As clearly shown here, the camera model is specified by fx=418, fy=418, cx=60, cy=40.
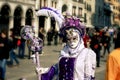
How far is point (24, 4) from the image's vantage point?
4553 centimetres

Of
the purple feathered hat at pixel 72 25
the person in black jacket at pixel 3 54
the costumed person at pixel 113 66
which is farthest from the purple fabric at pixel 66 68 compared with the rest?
the person in black jacket at pixel 3 54

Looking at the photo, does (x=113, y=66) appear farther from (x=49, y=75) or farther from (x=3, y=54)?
(x=3, y=54)

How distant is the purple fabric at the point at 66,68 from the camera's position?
557 cm

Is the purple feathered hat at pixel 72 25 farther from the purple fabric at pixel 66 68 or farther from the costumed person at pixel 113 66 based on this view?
the costumed person at pixel 113 66

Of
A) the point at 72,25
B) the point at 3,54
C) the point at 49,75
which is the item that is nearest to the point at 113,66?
the point at 72,25

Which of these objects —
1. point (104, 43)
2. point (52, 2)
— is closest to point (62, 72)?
point (104, 43)

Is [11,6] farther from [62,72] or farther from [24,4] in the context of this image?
[62,72]

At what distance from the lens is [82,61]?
5.55 m

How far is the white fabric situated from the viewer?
5.48m

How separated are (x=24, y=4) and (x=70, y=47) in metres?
40.4

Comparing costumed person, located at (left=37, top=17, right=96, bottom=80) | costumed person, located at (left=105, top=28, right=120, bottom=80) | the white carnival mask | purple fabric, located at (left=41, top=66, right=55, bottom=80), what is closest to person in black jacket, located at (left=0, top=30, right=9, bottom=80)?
purple fabric, located at (left=41, top=66, right=55, bottom=80)

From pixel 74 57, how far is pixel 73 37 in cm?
27

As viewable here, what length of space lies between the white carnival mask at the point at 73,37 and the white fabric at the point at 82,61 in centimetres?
6

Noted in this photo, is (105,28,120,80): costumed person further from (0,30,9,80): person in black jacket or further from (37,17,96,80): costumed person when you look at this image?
(0,30,9,80): person in black jacket
